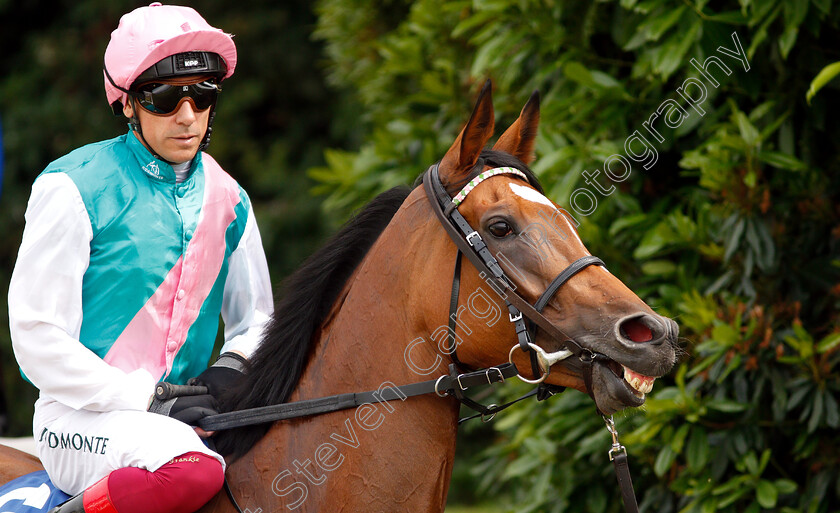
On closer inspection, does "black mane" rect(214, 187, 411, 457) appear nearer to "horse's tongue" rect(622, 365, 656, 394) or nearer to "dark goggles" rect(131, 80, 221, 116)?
"dark goggles" rect(131, 80, 221, 116)

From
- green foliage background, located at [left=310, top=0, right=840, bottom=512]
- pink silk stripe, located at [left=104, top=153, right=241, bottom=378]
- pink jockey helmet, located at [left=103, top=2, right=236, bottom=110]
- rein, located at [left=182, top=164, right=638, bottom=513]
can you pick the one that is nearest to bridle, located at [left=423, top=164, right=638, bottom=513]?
rein, located at [left=182, top=164, right=638, bottom=513]

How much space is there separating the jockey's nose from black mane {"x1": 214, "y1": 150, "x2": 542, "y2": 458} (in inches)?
19.7

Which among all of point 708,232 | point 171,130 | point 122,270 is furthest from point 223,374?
point 708,232

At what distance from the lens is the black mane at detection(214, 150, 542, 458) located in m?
2.28

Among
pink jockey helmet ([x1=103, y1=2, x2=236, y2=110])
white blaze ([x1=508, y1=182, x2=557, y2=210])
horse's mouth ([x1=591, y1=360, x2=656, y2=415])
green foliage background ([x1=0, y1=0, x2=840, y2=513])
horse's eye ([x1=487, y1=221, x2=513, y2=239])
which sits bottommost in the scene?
green foliage background ([x1=0, y1=0, x2=840, y2=513])

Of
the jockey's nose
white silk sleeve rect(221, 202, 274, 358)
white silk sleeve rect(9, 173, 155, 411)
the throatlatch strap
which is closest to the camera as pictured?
the jockey's nose

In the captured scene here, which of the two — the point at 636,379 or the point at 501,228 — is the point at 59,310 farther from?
the point at 636,379

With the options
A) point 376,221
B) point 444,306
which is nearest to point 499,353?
point 444,306

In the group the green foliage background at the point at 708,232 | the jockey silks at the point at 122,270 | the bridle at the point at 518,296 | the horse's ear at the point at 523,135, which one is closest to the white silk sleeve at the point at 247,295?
the jockey silks at the point at 122,270

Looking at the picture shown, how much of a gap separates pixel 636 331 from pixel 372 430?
75 centimetres

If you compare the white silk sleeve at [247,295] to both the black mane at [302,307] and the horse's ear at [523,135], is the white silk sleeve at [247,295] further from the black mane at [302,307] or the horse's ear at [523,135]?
the horse's ear at [523,135]

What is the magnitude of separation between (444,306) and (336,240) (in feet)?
1.51

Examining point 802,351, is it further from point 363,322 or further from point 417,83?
point 417,83

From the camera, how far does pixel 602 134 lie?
3.72 meters
